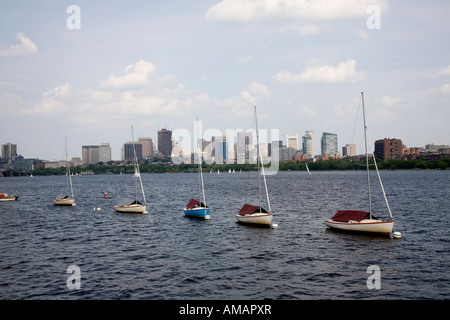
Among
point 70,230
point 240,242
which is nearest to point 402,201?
point 240,242

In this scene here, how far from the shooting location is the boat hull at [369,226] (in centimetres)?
4638

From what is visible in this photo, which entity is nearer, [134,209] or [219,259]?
[219,259]

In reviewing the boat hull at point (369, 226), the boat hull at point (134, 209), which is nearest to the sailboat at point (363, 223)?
the boat hull at point (369, 226)

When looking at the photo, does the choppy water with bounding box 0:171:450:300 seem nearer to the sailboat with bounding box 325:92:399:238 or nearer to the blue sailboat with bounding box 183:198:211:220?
the sailboat with bounding box 325:92:399:238

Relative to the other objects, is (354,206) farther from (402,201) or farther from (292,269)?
(292,269)

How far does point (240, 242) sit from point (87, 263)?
17725mm

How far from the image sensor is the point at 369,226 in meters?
47.2

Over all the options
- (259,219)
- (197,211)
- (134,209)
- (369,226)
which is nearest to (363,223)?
(369,226)

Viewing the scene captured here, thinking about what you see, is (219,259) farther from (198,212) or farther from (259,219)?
(198,212)

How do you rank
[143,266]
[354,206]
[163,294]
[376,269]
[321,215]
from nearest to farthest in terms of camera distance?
1. [163,294]
2. [376,269]
3. [143,266]
4. [321,215]
5. [354,206]

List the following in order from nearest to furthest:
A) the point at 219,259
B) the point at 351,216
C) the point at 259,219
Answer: the point at 219,259 → the point at 351,216 → the point at 259,219

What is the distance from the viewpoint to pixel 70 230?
190 ft

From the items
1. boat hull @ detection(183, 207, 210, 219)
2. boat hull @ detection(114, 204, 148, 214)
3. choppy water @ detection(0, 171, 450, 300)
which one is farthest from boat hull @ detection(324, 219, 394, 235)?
boat hull @ detection(114, 204, 148, 214)

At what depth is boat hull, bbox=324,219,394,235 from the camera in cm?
4638
